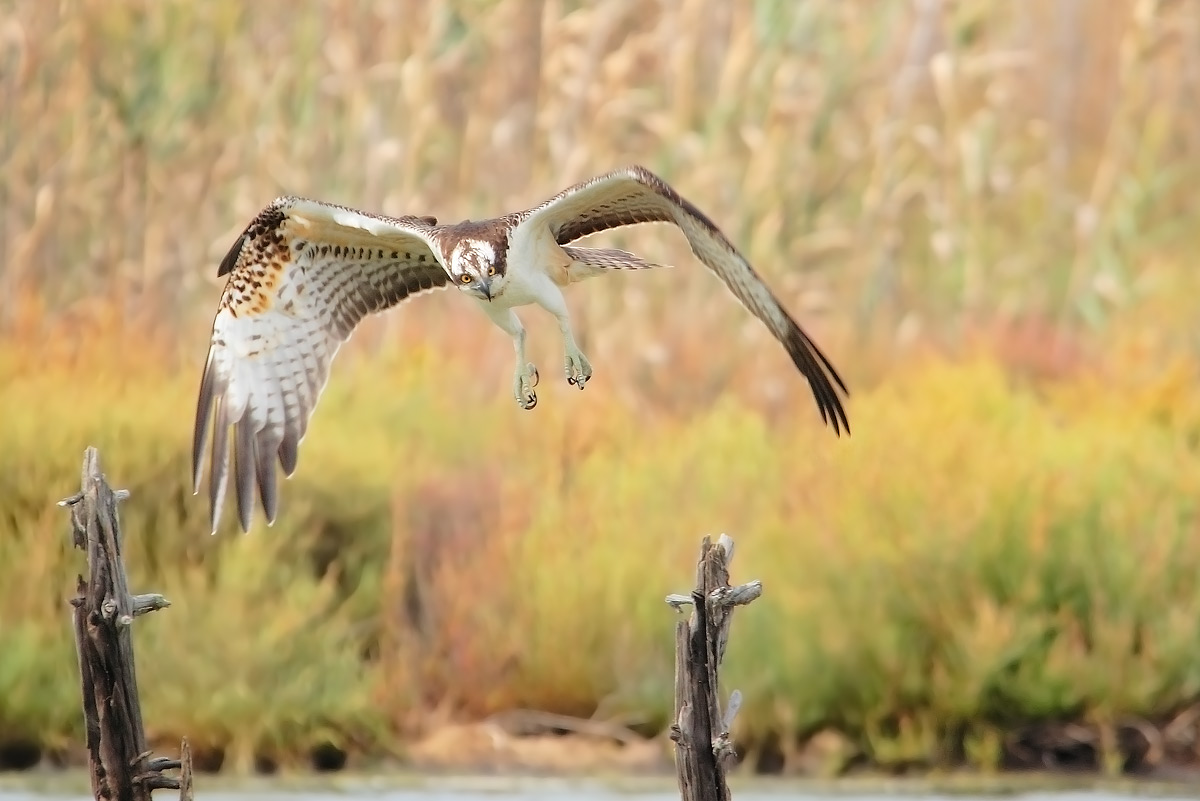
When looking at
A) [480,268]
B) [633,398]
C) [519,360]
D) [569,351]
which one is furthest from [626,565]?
[480,268]

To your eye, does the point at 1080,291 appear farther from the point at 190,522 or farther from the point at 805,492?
the point at 190,522

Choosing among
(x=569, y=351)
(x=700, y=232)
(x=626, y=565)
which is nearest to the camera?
(x=700, y=232)

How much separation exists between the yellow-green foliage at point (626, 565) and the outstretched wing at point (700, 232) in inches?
104

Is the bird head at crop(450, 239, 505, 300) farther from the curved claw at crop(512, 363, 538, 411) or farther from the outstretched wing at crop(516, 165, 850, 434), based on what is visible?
the curved claw at crop(512, 363, 538, 411)

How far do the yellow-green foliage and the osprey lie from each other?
154 cm

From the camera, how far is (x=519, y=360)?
741 centimetres

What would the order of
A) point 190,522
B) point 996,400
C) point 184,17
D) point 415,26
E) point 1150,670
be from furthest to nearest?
point 415,26, point 184,17, point 996,400, point 190,522, point 1150,670

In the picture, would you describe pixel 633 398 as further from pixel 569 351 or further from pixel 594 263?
pixel 569 351

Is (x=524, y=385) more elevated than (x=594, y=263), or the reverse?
(x=594, y=263)

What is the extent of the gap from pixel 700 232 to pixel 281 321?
1893mm

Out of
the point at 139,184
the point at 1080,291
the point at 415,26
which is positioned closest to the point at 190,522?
the point at 139,184

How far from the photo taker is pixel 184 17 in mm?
11625

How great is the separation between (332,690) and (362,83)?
3682 millimetres

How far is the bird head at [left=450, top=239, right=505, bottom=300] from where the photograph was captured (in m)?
7.23
